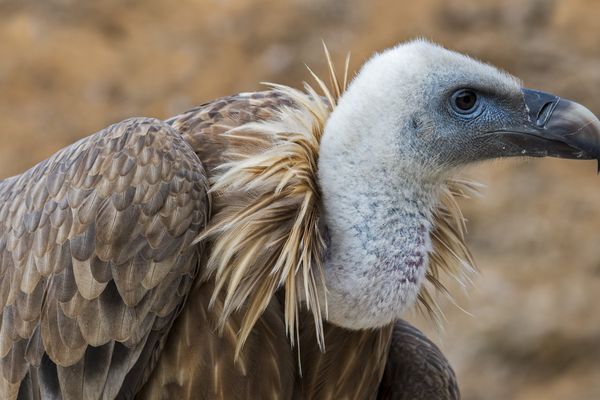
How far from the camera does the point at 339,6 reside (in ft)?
29.2

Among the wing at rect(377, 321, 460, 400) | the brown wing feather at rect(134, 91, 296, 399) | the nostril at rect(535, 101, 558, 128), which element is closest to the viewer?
the nostril at rect(535, 101, 558, 128)

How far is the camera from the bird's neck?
3.54 meters

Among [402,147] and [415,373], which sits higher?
[402,147]

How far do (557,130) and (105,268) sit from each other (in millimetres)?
1418

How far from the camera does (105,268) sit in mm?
3631

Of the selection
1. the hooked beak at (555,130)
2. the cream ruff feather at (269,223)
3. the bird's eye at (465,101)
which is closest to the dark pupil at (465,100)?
the bird's eye at (465,101)

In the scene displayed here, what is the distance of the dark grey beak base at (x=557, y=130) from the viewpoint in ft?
11.4

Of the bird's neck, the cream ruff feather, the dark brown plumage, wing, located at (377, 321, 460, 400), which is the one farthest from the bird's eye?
wing, located at (377, 321, 460, 400)

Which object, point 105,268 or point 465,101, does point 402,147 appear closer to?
point 465,101

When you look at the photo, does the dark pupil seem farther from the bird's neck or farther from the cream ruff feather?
the cream ruff feather

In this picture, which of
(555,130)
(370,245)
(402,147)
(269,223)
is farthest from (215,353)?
(555,130)

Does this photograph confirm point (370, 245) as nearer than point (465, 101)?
Yes

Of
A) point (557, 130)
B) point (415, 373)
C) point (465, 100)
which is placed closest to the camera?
point (557, 130)

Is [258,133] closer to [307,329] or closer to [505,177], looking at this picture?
[307,329]
